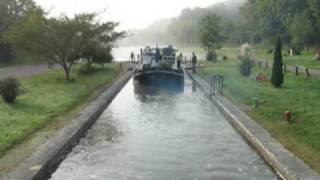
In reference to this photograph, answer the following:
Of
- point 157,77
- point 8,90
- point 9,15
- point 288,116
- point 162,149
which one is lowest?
point 162,149

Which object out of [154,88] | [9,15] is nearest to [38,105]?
[154,88]

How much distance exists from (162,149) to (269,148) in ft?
11.6

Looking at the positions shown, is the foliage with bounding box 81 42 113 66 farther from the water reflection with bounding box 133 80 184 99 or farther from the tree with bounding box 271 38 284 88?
the tree with bounding box 271 38 284 88

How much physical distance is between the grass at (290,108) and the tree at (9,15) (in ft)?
111

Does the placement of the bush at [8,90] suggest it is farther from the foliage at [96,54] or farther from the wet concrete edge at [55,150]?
the foliage at [96,54]

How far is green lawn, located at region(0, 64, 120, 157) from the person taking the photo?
1718cm

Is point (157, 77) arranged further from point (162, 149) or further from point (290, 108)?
point (162, 149)

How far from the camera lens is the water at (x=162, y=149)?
44.5 feet

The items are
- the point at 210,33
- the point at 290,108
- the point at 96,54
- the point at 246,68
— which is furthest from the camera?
the point at 210,33

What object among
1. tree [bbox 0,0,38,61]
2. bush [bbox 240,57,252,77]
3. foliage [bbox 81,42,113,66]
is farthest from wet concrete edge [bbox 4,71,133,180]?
tree [bbox 0,0,38,61]

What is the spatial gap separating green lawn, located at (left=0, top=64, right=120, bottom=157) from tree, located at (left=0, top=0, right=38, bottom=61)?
25.9 m

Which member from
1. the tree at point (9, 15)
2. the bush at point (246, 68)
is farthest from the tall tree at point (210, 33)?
the bush at point (246, 68)

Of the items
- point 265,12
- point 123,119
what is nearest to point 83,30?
point 123,119

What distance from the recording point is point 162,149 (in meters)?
16.5
